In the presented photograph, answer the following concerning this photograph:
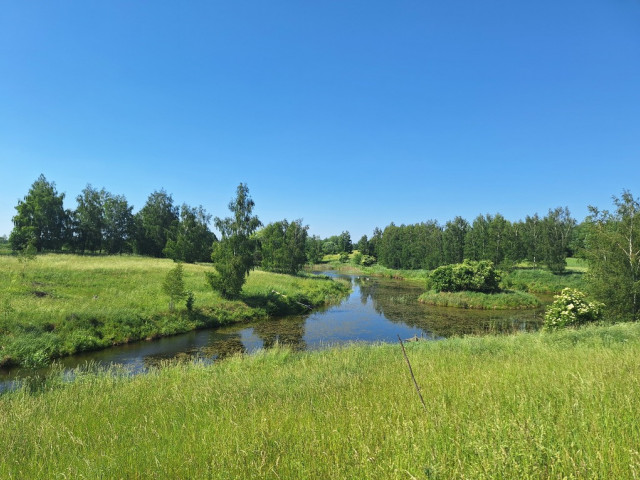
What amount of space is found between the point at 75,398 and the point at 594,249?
25.7 meters

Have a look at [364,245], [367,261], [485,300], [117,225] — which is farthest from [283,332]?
[364,245]

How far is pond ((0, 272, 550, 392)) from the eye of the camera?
58.8ft

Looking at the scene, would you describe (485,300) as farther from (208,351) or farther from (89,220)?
(89,220)

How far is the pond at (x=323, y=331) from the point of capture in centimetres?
1792

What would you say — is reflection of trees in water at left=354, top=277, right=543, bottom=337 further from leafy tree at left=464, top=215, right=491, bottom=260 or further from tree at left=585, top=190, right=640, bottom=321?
leafy tree at left=464, top=215, right=491, bottom=260

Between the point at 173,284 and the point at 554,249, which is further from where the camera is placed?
the point at 554,249

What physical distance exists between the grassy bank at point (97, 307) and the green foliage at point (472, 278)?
59.2 feet

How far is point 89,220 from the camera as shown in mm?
61219

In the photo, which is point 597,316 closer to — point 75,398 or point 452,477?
point 452,477

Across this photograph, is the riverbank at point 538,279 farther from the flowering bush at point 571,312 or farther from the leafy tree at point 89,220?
the leafy tree at point 89,220

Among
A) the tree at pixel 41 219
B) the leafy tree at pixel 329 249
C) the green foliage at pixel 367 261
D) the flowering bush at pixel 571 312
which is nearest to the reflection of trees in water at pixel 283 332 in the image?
the flowering bush at pixel 571 312

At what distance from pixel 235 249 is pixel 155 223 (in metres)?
49.1

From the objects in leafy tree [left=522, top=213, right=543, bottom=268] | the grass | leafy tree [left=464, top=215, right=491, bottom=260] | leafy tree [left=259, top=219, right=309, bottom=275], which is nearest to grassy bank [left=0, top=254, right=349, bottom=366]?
leafy tree [left=259, top=219, right=309, bottom=275]

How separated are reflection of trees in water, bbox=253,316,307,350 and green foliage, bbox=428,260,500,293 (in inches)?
861
